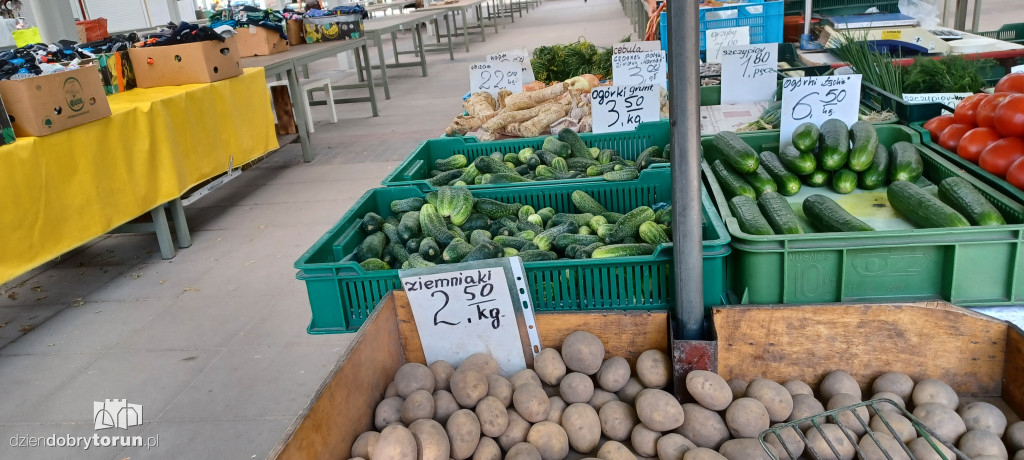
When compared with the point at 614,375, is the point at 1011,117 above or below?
above

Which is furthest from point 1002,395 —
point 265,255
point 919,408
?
point 265,255

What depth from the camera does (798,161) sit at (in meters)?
2.29

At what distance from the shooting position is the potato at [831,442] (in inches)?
52.7

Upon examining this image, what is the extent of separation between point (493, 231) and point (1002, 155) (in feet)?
5.08

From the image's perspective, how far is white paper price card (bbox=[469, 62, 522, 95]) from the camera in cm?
434

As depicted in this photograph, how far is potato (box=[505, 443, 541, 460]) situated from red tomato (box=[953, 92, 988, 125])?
197 centimetres

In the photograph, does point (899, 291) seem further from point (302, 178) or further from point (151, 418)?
point (302, 178)

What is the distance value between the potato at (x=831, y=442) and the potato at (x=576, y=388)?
459 millimetres

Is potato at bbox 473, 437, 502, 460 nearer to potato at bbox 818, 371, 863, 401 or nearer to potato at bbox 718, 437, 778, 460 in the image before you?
potato at bbox 718, 437, 778, 460

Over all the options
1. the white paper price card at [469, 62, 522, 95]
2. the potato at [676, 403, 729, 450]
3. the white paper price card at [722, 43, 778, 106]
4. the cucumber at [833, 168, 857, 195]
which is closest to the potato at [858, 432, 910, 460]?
the potato at [676, 403, 729, 450]

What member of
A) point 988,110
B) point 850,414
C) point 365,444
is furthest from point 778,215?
point 365,444

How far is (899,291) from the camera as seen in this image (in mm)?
1674

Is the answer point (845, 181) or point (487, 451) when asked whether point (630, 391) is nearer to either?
point (487, 451)

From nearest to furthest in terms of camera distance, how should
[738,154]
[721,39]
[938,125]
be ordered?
[738,154] < [938,125] < [721,39]
